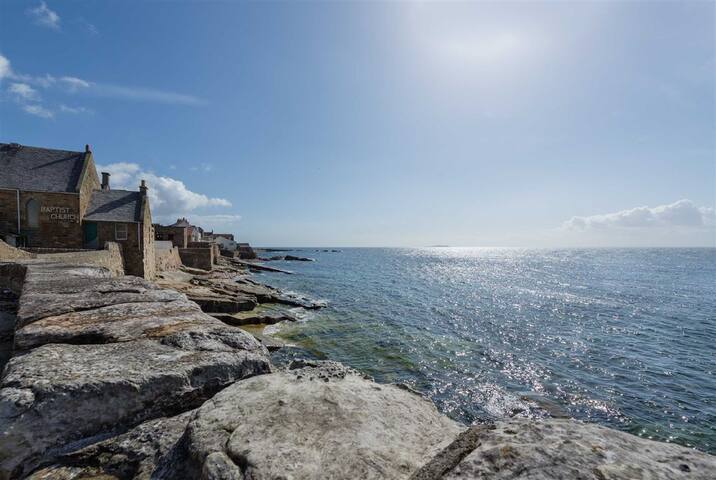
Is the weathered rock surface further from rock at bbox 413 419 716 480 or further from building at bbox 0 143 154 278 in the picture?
building at bbox 0 143 154 278

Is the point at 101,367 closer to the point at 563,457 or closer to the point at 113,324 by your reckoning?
the point at 113,324

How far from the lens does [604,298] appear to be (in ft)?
111

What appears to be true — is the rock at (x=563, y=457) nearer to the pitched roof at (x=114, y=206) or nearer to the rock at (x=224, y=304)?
the rock at (x=224, y=304)

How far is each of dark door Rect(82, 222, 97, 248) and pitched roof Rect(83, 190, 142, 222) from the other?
1.49 feet

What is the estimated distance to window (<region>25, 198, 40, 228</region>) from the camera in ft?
77.1

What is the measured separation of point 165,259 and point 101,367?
114 ft

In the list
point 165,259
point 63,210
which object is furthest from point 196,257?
point 63,210

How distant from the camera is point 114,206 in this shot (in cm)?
2664

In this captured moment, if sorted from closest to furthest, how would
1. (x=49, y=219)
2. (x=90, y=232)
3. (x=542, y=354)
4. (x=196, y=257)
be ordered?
(x=542, y=354)
(x=49, y=219)
(x=90, y=232)
(x=196, y=257)

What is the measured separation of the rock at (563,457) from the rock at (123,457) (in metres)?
1.85

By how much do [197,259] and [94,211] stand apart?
19732mm

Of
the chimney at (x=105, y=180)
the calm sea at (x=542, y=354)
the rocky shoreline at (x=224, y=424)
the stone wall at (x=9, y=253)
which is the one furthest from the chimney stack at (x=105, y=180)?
the rocky shoreline at (x=224, y=424)

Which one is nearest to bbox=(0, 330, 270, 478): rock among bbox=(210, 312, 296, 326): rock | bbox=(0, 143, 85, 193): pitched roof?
bbox=(210, 312, 296, 326): rock

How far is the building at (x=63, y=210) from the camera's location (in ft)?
76.4
